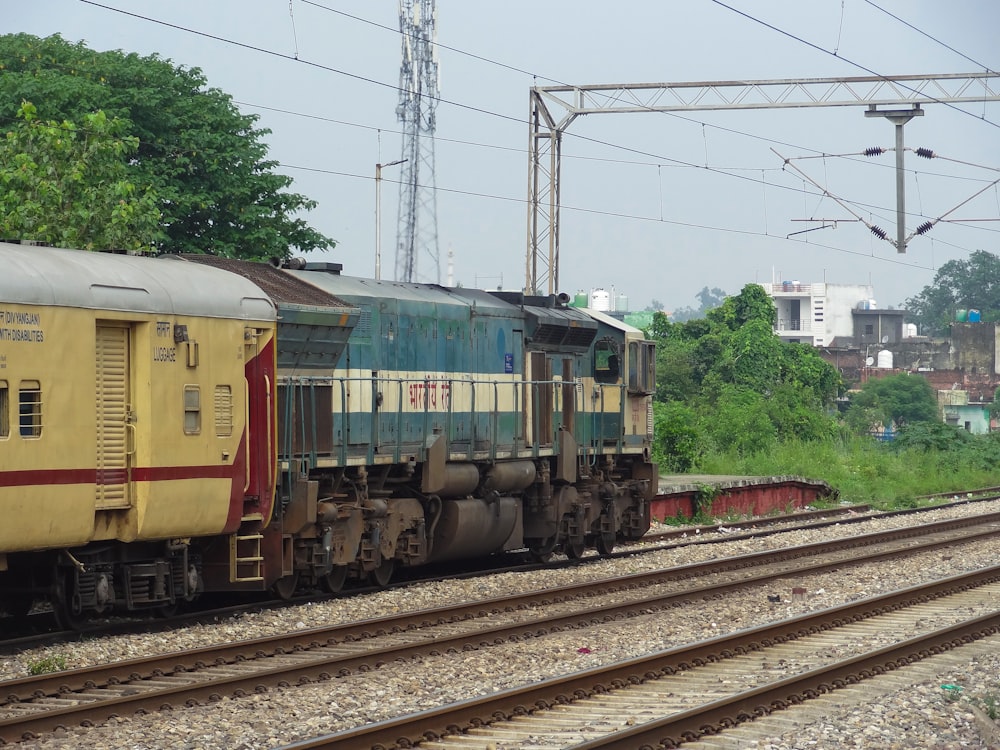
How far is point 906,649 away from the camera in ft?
40.2

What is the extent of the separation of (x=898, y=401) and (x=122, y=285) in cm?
7540

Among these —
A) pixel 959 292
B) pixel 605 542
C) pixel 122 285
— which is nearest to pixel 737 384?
pixel 605 542

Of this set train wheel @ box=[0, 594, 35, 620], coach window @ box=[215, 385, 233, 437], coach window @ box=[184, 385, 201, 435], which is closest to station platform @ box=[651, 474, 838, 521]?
coach window @ box=[215, 385, 233, 437]

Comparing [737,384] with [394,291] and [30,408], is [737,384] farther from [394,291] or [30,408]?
[30,408]

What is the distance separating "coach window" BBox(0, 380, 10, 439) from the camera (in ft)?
36.0

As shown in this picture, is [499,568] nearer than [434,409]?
No

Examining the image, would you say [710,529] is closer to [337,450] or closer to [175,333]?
[337,450]

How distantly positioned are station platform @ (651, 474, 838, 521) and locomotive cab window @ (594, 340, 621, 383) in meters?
5.04

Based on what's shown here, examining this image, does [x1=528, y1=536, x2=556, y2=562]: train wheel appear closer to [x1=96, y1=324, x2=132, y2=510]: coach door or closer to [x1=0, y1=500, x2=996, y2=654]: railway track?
[x1=0, y1=500, x2=996, y2=654]: railway track

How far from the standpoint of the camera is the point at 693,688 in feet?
35.7

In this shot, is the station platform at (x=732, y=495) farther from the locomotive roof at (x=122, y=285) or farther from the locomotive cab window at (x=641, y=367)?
the locomotive roof at (x=122, y=285)

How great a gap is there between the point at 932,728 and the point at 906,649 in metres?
2.70

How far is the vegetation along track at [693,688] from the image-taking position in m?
8.89

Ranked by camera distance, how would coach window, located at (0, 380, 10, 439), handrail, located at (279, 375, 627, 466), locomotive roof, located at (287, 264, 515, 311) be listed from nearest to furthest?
coach window, located at (0, 380, 10, 439) < handrail, located at (279, 375, 627, 466) < locomotive roof, located at (287, 264, 515, 311)
